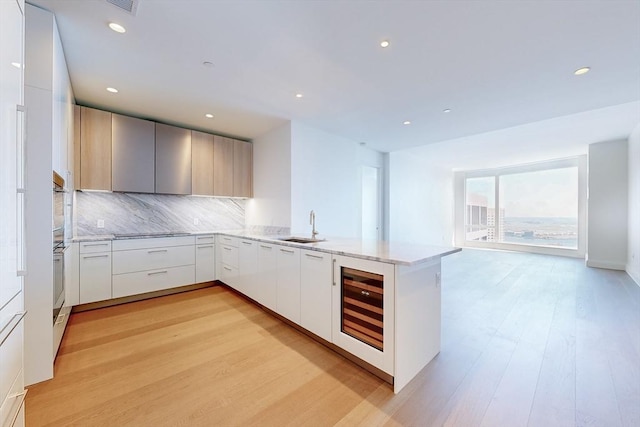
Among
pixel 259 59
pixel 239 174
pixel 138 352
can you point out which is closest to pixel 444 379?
pixel 138 352

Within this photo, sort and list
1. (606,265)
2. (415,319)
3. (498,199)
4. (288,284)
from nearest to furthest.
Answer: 1. (415,319)
2. (288,284)
3. (606,265)
4. (498,199)

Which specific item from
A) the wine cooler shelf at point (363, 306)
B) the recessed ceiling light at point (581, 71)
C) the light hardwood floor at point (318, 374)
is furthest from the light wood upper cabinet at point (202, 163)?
the recessed ceiling light at point (581, 71)

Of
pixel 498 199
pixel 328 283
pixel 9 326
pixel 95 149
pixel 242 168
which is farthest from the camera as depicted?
pixel 498 199

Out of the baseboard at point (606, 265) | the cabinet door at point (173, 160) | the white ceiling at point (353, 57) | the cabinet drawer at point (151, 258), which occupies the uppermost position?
the white ceiling at point (353, 57)

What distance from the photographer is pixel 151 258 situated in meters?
3.46

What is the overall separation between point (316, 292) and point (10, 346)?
174cm

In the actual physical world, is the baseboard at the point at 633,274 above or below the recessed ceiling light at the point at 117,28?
below

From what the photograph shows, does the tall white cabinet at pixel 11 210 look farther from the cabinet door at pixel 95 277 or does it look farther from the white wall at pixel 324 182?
the white wall at pixel 324 182

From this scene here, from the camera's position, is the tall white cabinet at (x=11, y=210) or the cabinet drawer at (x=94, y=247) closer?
the tall white cabinet at (x=11, y=210)

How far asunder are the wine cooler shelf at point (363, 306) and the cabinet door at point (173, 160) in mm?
3125

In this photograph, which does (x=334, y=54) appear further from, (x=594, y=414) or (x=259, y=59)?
(x=594, y=414)

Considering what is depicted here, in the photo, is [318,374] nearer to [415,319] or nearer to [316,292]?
[316,292]

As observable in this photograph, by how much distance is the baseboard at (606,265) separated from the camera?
17.5 feet

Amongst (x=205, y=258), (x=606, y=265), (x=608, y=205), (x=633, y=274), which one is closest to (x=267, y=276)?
(x=205, y=258)
